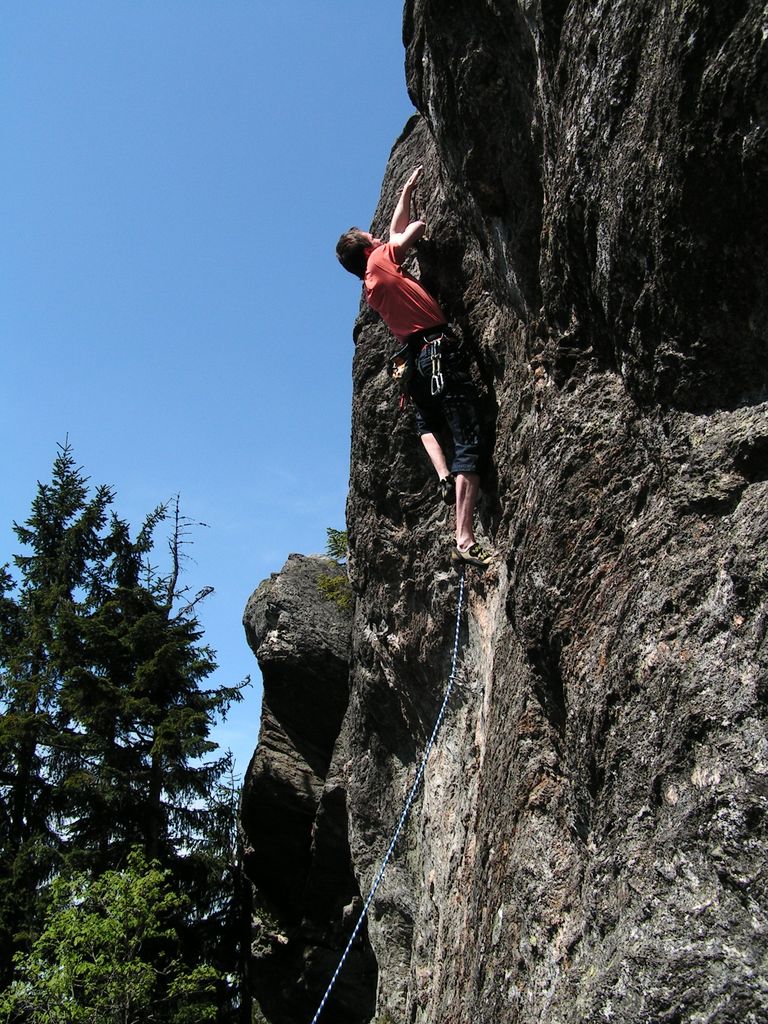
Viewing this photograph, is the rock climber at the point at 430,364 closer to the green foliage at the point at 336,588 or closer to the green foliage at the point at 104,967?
the green foliage at the point at 336,588

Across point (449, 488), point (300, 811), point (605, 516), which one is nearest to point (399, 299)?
point (449, 488)

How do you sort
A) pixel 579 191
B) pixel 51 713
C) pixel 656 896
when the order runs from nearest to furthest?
pixel 656 896, pixel 579 191, pixel 51 713

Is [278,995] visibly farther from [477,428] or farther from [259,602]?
[477,428]

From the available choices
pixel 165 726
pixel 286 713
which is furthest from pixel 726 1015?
pixel 165 726

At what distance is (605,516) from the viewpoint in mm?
4590

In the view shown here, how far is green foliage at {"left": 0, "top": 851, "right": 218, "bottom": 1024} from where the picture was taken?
12.9 metres

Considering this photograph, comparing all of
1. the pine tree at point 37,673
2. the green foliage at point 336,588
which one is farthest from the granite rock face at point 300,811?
the pine tree at point 37,673

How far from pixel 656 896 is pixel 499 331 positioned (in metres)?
4.39

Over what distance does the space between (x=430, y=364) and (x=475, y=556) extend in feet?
5.17

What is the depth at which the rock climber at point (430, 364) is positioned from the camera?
7.11 meters

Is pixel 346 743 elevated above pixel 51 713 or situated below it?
below

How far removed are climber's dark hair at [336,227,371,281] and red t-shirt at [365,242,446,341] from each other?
57 cm

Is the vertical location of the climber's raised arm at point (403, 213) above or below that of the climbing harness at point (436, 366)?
above

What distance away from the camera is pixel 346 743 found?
37.0 ft
